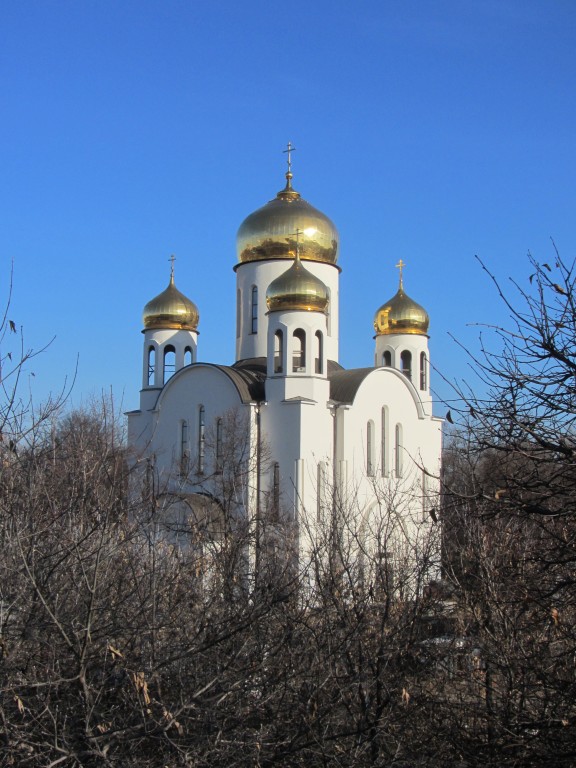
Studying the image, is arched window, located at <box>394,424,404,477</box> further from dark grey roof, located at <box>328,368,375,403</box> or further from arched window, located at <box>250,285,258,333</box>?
arched window, located at <box>250,285,258,333</box>

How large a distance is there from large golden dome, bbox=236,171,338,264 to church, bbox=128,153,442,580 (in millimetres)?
30

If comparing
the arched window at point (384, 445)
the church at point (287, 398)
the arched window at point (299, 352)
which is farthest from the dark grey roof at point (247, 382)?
the arched window at point (384, 445)

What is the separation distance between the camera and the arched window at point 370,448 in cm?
2430

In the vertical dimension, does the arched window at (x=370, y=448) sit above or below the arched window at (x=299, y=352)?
below

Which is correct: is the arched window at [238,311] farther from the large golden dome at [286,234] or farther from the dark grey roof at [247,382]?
the dark grey roof at [247,382]

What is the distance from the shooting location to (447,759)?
705cm

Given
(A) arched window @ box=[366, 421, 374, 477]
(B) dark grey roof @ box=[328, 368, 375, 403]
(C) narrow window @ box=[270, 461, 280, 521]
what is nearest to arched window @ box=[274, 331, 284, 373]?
(B) dark grey roof @ box=[328, 368, 375, 403]

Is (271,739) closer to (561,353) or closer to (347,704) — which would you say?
(347,704)

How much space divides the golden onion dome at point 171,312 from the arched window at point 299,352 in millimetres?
4091

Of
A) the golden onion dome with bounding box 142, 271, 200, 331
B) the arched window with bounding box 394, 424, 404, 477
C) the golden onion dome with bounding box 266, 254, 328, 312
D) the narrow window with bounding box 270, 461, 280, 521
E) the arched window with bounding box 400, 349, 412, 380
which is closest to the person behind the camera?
the narrow window with bounding box 270, 461, 280, 521

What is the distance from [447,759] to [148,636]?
2163mm

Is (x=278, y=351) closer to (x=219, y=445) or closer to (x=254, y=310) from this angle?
(x=219, y=445)

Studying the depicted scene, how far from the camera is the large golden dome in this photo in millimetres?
26594

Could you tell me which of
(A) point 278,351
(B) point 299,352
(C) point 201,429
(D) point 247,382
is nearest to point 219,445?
(C) point 201,429
